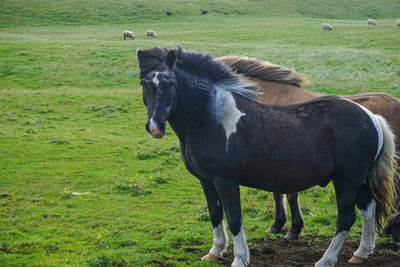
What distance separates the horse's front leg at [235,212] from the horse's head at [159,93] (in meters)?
1.21

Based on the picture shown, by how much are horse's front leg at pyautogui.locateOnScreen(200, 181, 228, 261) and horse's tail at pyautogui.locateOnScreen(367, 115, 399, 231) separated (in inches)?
93.5

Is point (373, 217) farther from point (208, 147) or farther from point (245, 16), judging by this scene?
point (245, 16)

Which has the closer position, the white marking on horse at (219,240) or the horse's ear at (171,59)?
the horse's ear at (171,59)

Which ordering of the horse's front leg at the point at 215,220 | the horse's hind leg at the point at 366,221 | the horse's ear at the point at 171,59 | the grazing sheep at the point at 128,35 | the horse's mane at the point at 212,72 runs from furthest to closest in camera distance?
the grazing sheep at the point at 128,35, the horse's front leg at the point at 215,220, the horse's hind leg at the point at 366,221, the horse's mane at the point at 212,72, the horse's ear at the point at 171,59

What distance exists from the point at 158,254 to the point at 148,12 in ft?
222

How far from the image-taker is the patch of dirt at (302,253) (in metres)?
6.43

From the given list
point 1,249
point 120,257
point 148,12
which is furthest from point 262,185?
point 148,12

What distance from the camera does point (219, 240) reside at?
664 cm

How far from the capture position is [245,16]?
241 feet

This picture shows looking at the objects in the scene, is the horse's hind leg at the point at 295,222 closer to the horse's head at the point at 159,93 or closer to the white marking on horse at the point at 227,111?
the white marking on horse at the point at 227,111

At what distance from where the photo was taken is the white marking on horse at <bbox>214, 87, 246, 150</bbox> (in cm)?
591

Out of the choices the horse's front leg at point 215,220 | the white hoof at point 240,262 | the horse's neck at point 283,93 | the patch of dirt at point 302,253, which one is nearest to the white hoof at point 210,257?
the horse's front leg at point 215,220

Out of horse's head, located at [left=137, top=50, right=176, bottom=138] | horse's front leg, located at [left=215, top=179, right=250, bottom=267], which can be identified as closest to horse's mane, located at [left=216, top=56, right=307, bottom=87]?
horse's head, located at [left=137, top=50, right=176, bottom=138]

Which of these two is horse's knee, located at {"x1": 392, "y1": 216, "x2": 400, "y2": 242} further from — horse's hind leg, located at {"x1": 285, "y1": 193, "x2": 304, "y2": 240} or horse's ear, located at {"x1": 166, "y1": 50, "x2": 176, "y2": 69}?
horse's ear, located at {"x1": 166, "y1": 50, "x2": 176, "y2": 69}
